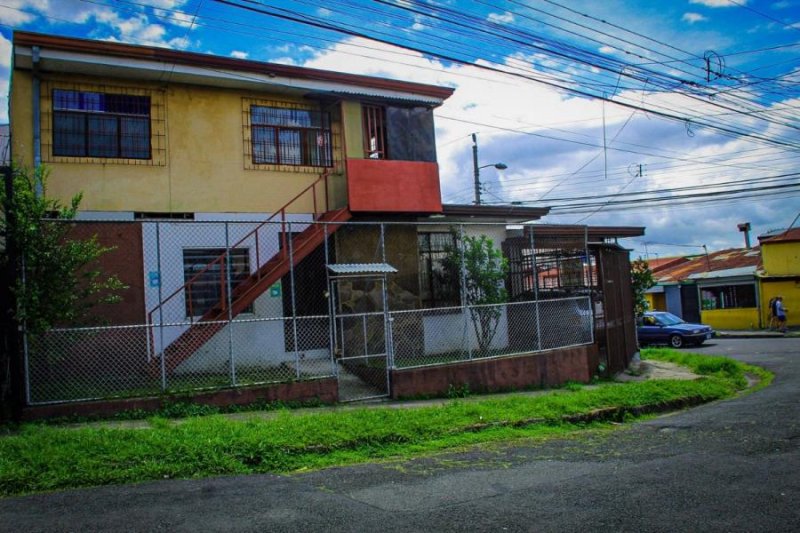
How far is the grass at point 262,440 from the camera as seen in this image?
21.1ft

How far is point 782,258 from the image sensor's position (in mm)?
29672

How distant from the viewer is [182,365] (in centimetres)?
1142

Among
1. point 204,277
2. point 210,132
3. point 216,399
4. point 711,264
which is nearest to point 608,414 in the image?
point 216,399

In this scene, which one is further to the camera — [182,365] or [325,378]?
[182,365]

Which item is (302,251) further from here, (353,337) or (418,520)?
(418,520)

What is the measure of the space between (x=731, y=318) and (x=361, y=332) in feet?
81.2

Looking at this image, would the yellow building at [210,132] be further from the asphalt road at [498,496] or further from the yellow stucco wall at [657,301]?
the yellow stucco wall at [657,301]

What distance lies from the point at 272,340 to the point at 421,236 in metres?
5.09

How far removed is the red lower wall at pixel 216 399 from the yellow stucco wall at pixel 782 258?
27096 mm

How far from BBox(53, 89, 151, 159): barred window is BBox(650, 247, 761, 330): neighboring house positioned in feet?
92.4

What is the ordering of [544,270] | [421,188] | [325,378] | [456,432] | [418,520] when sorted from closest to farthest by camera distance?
1. [418,520]
2. [456,432]
3. [325,378]
4. [421,188]
5. [544,270]

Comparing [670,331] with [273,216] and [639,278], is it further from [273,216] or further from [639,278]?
[273,216]

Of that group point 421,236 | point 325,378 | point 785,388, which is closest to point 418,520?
point 325,378

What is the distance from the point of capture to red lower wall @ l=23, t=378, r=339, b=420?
8.75 meters
